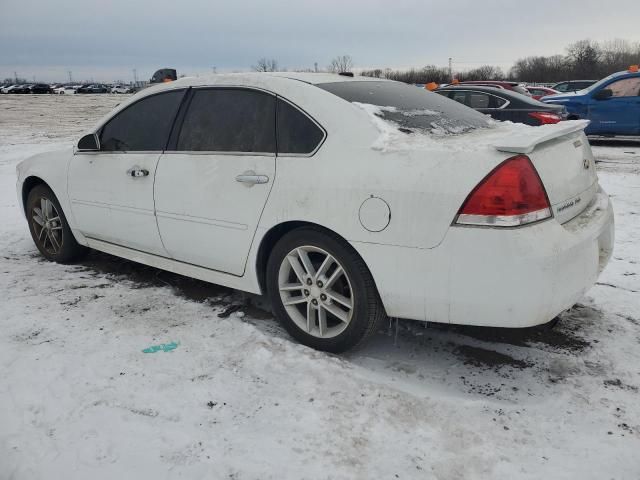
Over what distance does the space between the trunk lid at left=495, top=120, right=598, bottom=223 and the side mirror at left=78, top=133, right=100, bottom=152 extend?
2986 mm

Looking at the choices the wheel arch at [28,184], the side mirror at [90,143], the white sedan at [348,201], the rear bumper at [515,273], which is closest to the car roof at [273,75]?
the white sedan at [348,201]

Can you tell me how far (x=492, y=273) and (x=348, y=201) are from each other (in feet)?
2.54

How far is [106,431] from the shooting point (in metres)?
2.30

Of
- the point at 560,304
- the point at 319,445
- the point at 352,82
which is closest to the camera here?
the point at 319,445

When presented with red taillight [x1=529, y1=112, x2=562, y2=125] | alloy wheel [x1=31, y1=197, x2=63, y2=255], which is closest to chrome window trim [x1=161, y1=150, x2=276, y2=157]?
alloy wheel [x1=31, y1=197, x2=63, y2=255]

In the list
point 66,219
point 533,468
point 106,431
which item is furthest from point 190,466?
point 66,219

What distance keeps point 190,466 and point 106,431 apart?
1.55 feet

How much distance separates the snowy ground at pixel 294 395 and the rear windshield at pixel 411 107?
4.15 ft

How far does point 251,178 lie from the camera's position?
3035 mm

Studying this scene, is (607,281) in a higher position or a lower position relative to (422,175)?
lower

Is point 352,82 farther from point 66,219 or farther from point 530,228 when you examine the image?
point 66,219

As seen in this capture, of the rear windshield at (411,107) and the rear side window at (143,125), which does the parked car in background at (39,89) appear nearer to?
the rear side window at (143,125)

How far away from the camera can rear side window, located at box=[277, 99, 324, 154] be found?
2.89m

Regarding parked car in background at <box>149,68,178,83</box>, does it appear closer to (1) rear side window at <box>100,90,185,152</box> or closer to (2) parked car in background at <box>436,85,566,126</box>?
(1) rear side window at <box>100,90,185,152</box>
